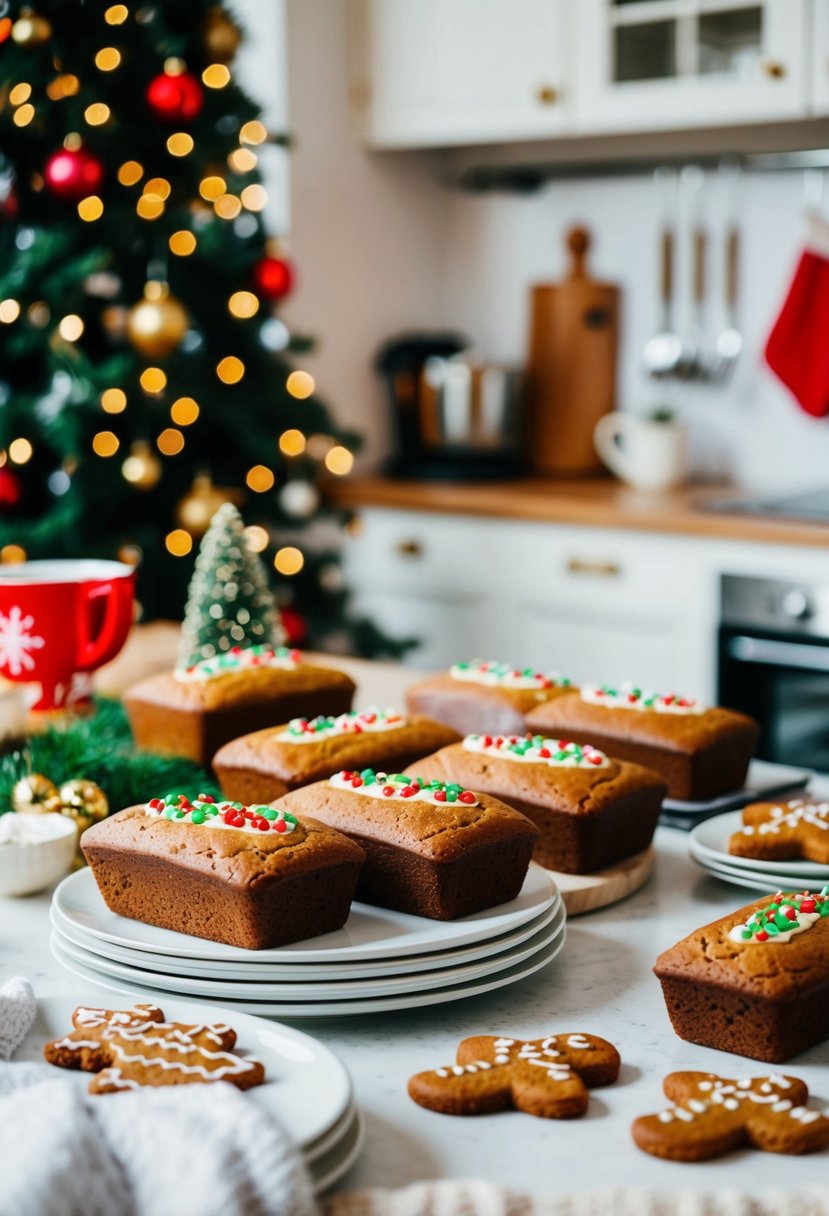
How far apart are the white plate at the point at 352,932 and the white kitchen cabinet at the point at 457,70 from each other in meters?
2.52

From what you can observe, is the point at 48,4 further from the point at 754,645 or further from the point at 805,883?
the point at 805,883

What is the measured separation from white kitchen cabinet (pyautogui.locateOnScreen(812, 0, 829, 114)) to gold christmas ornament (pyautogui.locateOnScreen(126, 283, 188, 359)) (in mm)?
1273

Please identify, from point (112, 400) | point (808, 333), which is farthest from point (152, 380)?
point (808, 333)

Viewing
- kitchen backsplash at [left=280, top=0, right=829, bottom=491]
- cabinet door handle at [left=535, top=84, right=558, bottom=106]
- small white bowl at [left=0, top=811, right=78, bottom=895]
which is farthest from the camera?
kitchen backsplash at [left=280, top=0, right=829, bottom=491]

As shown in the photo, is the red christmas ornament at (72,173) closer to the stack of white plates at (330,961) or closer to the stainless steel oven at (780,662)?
the stainless steel oven at (780,662)

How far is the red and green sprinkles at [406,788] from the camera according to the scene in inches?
39.1

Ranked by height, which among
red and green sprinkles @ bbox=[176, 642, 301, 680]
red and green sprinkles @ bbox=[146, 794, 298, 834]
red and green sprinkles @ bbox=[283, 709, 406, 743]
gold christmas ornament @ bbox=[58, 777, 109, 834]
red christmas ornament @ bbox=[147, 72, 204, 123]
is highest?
red christmas ornament @ bbox=[147, 72, 204, 123]

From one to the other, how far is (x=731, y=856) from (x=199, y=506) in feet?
6.19

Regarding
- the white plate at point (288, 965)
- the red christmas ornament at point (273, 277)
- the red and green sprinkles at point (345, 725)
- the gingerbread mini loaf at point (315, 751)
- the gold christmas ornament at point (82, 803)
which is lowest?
the white plate at point (288, 965)

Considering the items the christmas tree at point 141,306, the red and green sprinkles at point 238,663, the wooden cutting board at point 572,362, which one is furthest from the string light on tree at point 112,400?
the red and green sprinkles at point 238,663

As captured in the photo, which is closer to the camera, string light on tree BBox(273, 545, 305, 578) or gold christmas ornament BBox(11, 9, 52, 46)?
gold christmas ornament BBox(11, 9, 52, 46)

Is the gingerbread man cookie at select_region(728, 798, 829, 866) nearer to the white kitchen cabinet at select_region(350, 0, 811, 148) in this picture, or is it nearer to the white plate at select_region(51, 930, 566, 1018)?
the white plate at select_region(51, 930, 566, 1018)

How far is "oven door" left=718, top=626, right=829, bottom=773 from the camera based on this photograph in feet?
8.63

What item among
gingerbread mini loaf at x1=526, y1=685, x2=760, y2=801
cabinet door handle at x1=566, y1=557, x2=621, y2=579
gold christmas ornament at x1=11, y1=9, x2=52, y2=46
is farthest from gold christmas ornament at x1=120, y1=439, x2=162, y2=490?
gingerbread mini loaf at x1=526, y1=685, x2=760, y2=801
